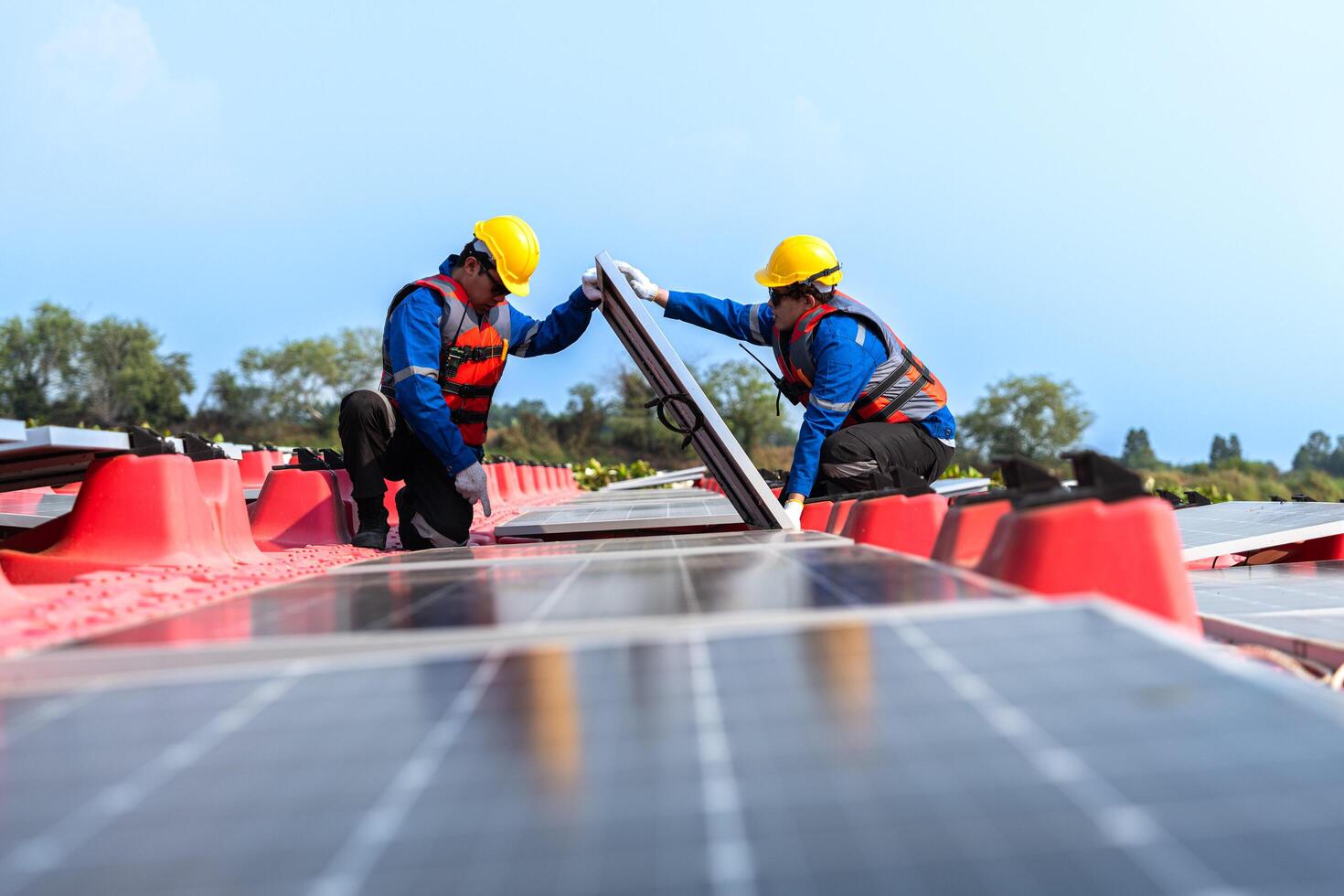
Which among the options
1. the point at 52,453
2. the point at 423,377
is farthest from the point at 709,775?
the point at 423,377

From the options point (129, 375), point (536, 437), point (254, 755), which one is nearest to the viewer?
point (254, 755)

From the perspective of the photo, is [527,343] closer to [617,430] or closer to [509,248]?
[509,248]

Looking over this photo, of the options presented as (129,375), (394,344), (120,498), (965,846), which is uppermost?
(129,375)

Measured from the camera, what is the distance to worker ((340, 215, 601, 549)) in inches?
240

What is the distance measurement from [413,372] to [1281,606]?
451 centimetres

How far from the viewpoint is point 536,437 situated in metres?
61.6

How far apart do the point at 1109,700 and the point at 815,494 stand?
526 cm

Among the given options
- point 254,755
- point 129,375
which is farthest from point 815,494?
point 129,375

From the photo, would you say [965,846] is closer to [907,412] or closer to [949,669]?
[949,669]

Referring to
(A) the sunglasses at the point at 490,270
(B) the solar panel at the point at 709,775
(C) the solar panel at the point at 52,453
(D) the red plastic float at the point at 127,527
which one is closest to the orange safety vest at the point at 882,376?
(A) the sunglasses at the point at 490,270

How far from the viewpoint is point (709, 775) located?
3.89 feet

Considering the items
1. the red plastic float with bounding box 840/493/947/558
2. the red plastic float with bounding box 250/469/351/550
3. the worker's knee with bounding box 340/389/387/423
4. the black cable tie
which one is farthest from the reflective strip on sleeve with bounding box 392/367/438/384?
the red plastic float with bounding box 840/493/947/558

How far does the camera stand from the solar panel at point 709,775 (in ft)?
3.34

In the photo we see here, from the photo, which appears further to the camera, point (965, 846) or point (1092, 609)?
point (1092, 609)
